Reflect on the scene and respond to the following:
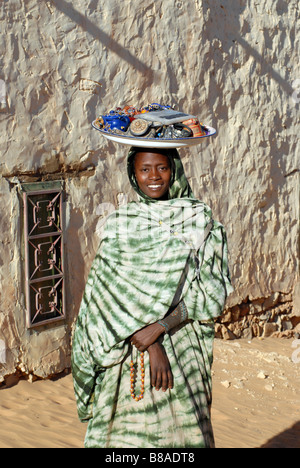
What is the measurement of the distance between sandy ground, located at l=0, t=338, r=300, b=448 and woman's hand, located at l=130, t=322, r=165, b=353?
2.18 metres

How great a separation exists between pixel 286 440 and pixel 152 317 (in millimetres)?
2994

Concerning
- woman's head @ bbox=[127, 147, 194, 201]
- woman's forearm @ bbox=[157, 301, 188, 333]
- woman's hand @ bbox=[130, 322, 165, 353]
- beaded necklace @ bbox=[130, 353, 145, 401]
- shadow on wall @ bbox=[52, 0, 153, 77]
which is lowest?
beaded necklace @ bbox=[130, 353, 145, 401]

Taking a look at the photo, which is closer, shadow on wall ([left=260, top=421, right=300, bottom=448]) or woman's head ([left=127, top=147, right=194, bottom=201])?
woman's head ([left=127, top=147, right=194, bottom=201])

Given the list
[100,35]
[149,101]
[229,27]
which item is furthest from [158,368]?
[229,27]

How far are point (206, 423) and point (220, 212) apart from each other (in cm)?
418

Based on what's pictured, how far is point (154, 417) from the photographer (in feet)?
9.44

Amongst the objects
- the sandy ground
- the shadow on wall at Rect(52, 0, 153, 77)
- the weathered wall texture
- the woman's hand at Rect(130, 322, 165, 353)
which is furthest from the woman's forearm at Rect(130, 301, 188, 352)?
the shadow on wall at Rect(52, 0, 153, 77)

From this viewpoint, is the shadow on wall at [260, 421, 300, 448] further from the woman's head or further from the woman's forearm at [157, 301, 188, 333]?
the woman's head

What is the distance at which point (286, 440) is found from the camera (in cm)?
544

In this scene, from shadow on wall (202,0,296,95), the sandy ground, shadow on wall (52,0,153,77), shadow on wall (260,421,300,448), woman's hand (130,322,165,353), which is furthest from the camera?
shadow on wall (202,0,296,95)

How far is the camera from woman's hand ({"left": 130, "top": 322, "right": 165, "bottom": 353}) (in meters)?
2.86

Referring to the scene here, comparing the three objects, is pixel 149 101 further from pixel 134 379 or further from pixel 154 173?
pixel 134 379

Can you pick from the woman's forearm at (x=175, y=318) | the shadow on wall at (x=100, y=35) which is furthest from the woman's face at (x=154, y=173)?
the shadow on wall at (x=100, y=35)

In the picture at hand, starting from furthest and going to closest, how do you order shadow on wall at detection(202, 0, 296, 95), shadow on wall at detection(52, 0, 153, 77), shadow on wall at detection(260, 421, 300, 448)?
shadow on wall at detection(202, 0, 296, 95), shadow on wall at detection(52, 0, 153, 77), shadow on wall at detection(260, 421, 300, 448)
